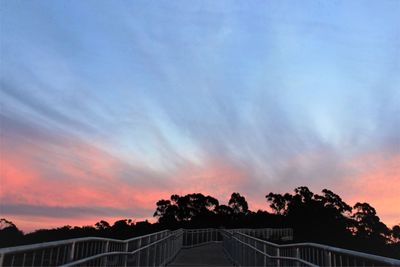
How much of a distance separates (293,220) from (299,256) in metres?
54.2

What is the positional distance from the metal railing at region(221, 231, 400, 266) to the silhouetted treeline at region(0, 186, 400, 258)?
19.1m

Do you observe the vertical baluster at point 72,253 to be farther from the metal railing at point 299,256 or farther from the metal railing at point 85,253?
the metal railing at point 299,256

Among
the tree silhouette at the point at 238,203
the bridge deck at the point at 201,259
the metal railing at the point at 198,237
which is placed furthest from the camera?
Answer: the tree silhouette at the point at 238,203

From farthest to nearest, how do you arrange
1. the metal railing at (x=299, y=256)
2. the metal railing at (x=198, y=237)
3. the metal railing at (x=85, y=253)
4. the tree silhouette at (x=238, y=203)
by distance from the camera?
1. the tree silhouette at (x=238, y=203)
2. the metal railing at (x=198, y=237)
3. the metal railing at (x=299, y=256)
4. the metal railing at (x=85, y=253)

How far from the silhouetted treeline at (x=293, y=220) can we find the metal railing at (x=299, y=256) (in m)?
19.1

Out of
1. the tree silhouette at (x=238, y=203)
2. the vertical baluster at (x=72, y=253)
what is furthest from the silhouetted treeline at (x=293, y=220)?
the vertical baluster at (x=72, y=253)

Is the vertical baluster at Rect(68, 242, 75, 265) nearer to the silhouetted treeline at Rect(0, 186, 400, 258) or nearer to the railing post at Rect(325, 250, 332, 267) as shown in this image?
the railing post at Rect(325, 250, 332, 267)

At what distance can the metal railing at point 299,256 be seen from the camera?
4747 mm

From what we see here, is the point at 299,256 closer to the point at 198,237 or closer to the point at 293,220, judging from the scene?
the point at 198,237

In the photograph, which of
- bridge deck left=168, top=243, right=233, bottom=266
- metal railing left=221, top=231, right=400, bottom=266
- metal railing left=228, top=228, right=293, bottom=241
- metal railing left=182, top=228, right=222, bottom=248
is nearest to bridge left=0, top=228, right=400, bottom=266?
metal railing left=221, top=231, right=400, bottom=266

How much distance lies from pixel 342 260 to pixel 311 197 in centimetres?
8257

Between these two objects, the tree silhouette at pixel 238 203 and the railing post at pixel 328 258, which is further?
the tree silhouette at pixel 238 203

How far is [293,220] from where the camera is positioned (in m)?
60.2

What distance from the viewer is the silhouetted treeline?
43.5 metres
